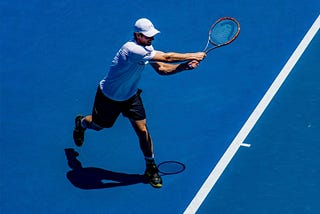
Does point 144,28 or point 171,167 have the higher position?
point 144,28

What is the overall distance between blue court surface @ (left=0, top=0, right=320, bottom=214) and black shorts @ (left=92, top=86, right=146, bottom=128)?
74 centimetres

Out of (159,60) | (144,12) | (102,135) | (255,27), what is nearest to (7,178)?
(102,135)

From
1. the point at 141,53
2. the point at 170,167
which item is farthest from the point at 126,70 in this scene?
the point at 170,167

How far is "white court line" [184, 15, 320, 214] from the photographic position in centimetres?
872

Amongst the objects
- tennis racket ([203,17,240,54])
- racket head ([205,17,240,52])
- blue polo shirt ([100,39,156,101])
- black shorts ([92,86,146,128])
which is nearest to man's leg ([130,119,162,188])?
black shorts ([92,86,146,128])

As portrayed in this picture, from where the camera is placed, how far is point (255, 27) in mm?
11594

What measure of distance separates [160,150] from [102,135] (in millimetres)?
1009

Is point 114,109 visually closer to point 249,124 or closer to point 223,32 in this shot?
point 223,32

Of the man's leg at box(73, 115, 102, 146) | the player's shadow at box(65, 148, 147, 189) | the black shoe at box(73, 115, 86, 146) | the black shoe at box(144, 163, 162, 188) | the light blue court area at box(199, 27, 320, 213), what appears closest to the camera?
the light blue court area at box(199, 27, 320, 213)

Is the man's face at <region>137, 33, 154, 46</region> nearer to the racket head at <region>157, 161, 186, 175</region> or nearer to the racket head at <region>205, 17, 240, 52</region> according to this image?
the racket head at <region>205, 17, 240, 52</region>

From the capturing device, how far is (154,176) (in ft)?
29.4

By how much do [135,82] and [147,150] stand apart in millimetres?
989

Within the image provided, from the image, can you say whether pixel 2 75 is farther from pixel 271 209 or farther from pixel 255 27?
pixel 271 209

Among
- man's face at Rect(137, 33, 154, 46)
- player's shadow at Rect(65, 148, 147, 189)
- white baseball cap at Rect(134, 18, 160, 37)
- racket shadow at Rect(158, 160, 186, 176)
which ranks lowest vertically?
racket shadow at Rect(158, 160, 186, 176)
